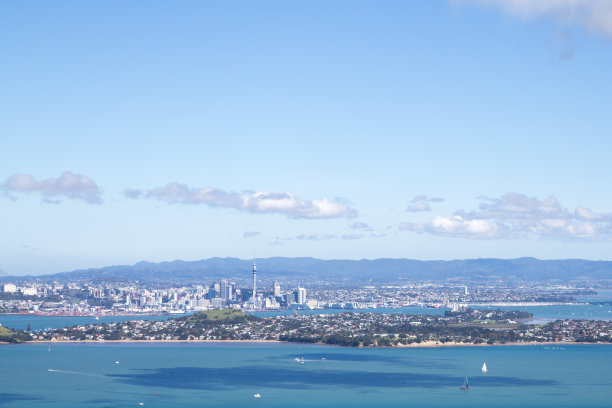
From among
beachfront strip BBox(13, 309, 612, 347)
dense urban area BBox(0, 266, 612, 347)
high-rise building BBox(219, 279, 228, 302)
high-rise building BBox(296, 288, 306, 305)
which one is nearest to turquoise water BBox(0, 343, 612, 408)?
beachfront strip BBox(13, 309, 612, 347)

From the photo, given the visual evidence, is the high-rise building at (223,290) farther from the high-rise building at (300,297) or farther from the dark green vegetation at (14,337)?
the dark green vegetation at (14,337)

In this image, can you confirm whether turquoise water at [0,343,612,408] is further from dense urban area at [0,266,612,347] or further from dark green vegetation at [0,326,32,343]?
dense urban area at [0,266,612,347]

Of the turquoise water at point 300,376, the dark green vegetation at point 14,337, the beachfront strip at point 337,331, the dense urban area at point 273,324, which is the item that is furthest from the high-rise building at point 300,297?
the turquoise water at point 300,376

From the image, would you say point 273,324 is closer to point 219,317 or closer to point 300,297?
point 219,317

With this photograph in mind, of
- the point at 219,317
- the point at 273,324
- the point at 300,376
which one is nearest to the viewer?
the point at 300,376

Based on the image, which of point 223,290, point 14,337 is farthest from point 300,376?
point 223,290


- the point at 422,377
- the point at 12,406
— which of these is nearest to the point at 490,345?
the point at 422,377

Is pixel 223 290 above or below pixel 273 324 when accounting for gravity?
above
